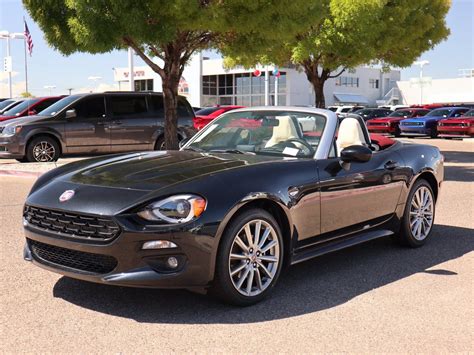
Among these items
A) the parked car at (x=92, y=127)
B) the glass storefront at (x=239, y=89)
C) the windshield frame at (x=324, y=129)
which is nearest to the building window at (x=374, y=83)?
the glass storefront at (x=239, y=89)

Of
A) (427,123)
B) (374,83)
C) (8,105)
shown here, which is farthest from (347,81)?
(8,105)

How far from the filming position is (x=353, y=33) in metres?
17.8

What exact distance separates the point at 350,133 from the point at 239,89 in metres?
59.2

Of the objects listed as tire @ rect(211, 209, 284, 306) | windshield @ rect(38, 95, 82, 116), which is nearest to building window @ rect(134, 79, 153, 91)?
windshield @ rect(38, 95, 82, 116)

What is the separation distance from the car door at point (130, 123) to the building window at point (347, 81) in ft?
186

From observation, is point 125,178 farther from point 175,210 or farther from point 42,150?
point 42,150

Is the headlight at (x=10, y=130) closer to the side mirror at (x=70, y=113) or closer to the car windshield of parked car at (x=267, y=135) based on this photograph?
the side mirror at (x=70, y=113)

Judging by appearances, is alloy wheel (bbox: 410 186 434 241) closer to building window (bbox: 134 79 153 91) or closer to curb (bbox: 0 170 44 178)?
curb (bbox: 0 170 44 178)

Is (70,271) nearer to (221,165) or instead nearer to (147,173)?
(147,173)

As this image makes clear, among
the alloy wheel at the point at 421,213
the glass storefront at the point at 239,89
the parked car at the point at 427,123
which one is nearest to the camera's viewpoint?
the alloy wheel at the point at 421,213

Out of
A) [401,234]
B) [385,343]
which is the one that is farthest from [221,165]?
[401,234]

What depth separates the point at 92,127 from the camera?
15164mm

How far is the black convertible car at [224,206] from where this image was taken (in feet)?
12.8

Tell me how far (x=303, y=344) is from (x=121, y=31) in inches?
380
